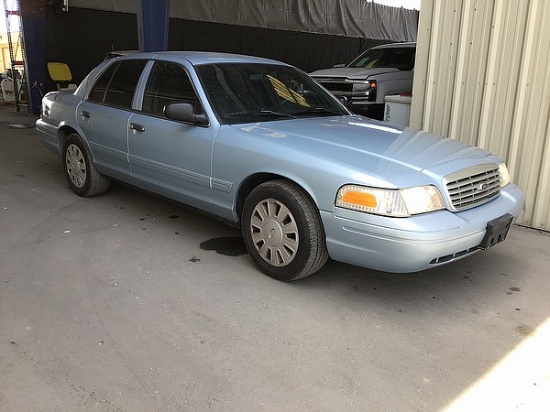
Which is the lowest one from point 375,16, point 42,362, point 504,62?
point 42,362

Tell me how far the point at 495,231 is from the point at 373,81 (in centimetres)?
544

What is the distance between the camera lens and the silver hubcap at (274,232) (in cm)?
351

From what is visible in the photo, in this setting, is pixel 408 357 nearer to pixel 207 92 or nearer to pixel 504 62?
pixel 207 92

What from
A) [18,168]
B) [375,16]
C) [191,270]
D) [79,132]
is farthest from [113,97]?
[375,16]

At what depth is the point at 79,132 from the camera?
539cm

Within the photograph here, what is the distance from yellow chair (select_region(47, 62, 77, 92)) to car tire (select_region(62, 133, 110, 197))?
26.1 ft

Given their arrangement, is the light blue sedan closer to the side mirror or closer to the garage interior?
the side mirror

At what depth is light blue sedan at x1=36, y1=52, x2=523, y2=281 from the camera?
10.2 feet

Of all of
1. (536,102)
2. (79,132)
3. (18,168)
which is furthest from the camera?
(18,168)

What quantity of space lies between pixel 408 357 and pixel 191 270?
1823mm

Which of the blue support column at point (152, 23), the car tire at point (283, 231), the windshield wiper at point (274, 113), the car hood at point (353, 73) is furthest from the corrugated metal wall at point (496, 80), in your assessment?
the blue support column at point (152, 23)

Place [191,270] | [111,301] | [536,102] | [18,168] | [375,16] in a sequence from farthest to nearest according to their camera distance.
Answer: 1. [375,16]
2. [18,168]
3. [536,102]
4. [191,270]
5. [111,301]

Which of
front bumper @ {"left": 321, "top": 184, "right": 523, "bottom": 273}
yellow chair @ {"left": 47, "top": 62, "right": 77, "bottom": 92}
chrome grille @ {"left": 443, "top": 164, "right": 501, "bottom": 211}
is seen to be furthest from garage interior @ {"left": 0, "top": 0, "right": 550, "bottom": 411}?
yellow chair @ {"left": 47, "top": 62, "right": 77, "bottom": 92}

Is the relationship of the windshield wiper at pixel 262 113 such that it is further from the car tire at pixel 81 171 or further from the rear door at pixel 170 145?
the car tire at pixel 81 171
